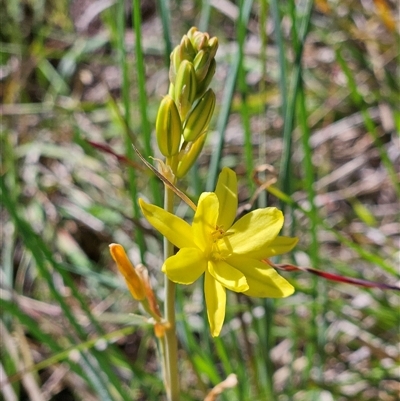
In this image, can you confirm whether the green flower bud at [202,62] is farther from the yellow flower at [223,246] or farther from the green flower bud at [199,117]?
the yellow flower at [223,246]

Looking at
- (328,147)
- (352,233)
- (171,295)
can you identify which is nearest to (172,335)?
(171,295)

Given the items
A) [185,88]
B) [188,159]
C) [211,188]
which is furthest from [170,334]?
[211,188]

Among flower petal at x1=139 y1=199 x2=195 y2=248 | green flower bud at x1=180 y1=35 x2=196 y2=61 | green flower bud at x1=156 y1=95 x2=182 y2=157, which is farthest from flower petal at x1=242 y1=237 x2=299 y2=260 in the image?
green flower bud at x1=180 y1=35 x2=196 y2=61

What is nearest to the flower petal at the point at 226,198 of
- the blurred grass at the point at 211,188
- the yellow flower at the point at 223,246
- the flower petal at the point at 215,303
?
the yellow flower at the point at 223,246

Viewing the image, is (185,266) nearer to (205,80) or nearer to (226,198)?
(226,198)

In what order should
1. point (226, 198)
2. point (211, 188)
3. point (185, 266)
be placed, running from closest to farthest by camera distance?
point (185, 266) → point (226, 198) → point (211, 188)
